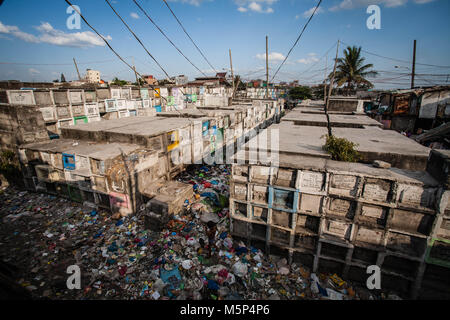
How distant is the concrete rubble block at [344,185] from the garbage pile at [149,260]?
1744 millimetres

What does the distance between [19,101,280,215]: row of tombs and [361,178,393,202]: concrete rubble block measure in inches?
175

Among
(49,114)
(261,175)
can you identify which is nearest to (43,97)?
(49,114)

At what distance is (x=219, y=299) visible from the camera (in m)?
3.70

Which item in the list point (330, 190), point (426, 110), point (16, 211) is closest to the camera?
point (330, 190)

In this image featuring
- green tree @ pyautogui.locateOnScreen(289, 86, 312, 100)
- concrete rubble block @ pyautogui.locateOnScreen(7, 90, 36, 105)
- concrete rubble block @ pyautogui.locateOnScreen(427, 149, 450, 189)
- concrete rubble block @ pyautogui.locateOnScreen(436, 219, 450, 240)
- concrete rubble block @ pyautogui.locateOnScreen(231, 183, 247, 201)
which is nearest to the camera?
concrete rubble block @ pyautogui.locateOnScreen(427, 149, 450, 189)

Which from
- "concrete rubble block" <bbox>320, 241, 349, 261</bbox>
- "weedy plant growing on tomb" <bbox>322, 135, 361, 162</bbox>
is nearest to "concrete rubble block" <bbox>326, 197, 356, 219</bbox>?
"concrete rubble block" <bbox>320, 241, 349, 261</bbox>

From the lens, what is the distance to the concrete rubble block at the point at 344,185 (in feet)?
11.4

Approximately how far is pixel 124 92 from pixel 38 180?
32.7ft

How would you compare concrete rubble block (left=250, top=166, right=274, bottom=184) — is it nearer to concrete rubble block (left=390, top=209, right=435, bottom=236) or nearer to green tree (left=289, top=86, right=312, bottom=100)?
concrete rubble block (left=390, top=209, right=435, bottom=236)

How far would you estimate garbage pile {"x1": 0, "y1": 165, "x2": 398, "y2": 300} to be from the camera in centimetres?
386

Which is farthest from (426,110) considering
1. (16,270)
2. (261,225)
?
(16,270)

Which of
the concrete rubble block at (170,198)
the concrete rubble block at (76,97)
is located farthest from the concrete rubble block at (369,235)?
the concrete rubble block at (76,97)

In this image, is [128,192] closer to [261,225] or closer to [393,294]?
[261,225]

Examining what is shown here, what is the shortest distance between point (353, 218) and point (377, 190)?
0.61m
